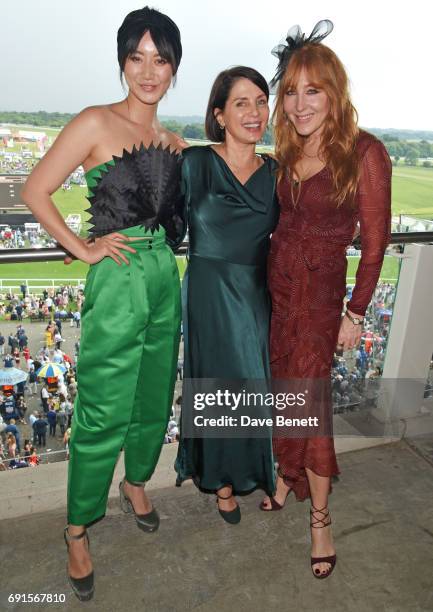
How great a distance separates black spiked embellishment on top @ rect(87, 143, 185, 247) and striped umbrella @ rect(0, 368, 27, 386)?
203 centimetres

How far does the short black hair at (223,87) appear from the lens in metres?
1.36

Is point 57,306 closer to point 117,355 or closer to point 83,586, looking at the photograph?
point 117,355

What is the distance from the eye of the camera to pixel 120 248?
130 cm

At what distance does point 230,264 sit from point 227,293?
88 mm

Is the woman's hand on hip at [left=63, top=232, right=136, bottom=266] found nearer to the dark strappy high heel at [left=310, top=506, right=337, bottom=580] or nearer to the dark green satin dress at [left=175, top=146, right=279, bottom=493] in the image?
the dark green satin dress at [left=175, top=146, right=279, bottom=493]

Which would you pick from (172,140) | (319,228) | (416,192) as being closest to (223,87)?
(172,140)

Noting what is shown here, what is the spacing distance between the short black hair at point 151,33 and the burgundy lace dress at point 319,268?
484mm

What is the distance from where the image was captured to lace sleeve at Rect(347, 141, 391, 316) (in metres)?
1.31

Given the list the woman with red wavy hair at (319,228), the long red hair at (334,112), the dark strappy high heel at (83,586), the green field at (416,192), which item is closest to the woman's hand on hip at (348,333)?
the woman with red wavy hair at (319,228)

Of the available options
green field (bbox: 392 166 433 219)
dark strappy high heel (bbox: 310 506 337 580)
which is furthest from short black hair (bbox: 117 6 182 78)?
green field (bbox: 392 166 433 219)

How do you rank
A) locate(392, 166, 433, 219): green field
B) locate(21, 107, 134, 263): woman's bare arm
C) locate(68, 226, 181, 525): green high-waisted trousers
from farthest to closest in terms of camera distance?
locate(392, 166, 433, 219): green field
locate(68, 226, 181, 525): green high-waisted trousers
locate(21, 107, 134, 263): woman's bare arm

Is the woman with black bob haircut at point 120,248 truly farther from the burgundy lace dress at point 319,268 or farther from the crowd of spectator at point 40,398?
the burgundy lace dress at point 319,268

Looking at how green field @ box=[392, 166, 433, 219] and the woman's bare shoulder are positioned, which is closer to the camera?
the woman's bare shoulder

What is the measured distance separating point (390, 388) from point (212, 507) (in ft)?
3.40
